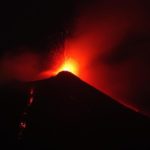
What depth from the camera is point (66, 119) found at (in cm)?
2131

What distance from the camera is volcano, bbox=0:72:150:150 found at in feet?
66.6

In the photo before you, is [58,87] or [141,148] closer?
[141,148]

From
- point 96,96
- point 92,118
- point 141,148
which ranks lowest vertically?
point 141,148

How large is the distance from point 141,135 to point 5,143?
→ 5355 mm

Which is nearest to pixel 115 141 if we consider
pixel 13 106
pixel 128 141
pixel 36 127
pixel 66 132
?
pixel 128 141

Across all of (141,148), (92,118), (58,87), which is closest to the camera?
(141,148)

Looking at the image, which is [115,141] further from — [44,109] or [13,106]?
[13,106]

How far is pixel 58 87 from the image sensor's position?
2353 centimetres

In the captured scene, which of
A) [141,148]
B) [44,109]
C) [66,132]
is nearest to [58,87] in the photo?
[44,109]

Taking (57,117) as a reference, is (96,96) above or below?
above

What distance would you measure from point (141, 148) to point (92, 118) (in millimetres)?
2578

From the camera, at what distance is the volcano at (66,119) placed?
2030 cm

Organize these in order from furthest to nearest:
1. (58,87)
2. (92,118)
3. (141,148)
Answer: (58,87)
(92,118)
(141,148)

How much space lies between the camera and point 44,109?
72.5 ft
